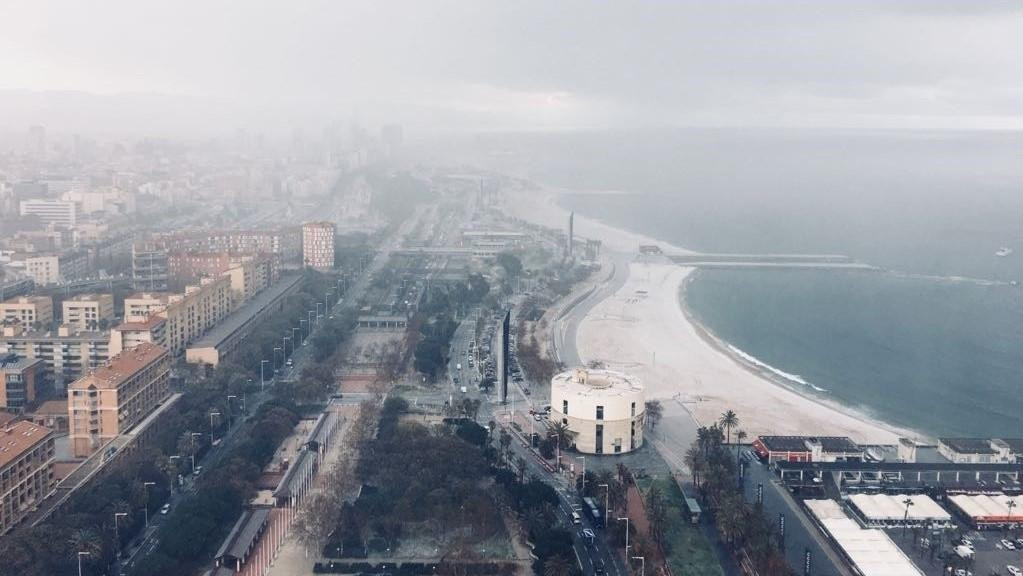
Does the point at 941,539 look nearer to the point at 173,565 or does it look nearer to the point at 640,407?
the point at 640,407

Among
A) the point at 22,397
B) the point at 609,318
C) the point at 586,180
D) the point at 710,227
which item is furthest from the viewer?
the point at 586,180

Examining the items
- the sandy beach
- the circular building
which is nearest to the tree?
the sandy beach

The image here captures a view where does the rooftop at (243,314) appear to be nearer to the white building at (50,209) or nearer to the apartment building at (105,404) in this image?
the apartment building at (105,404)

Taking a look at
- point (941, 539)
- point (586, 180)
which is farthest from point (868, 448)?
point (586, 180)

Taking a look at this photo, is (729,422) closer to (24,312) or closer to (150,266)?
(24,312)

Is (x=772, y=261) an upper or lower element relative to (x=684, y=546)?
upper

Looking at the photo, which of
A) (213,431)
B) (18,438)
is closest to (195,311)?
(213,431)
